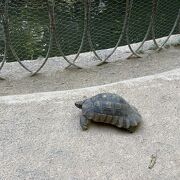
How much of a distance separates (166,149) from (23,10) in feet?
7.90

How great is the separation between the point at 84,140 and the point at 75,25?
2505 mm

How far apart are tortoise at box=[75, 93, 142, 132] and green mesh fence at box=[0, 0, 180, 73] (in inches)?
52.7

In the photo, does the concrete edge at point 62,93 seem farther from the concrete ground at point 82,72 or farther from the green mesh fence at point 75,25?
the green mesh fence at point 75,25

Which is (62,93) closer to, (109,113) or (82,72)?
(109,113)

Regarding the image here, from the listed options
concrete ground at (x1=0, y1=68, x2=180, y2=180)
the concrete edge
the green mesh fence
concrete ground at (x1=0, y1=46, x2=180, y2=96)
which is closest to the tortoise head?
concrete ground at (x1=0, y1=68, x2=180, y2=180)

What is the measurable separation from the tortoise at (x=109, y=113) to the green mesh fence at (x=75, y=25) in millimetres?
1337

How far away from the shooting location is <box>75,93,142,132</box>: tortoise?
3758 mm

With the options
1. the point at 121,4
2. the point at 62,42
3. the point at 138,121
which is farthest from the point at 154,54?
the point at 138,121

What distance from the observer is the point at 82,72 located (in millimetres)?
5215

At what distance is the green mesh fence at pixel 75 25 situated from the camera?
17.0 feet

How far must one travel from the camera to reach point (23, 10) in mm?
5172

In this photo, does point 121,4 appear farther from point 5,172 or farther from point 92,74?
point 5,172

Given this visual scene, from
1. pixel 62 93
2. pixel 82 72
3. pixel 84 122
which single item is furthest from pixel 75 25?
pixel 84 122

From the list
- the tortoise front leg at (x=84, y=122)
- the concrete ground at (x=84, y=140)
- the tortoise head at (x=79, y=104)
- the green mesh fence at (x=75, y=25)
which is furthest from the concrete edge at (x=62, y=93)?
the green mesh fence at (x=75, y=25)
